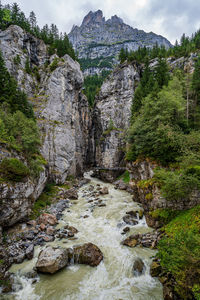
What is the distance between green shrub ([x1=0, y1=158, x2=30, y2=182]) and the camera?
1276 cm

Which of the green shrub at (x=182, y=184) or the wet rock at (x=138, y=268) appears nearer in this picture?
the wet rock at (x=138, y=268)

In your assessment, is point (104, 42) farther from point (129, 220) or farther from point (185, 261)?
point (185, 261)

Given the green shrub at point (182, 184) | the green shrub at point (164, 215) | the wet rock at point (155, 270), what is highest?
the green shrub at point (182, 184)

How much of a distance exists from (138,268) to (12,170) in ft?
43.7

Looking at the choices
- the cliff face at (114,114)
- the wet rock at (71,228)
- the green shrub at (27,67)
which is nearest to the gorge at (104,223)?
the wet rock at (71,228)

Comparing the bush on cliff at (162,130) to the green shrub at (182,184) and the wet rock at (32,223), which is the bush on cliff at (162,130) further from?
the wet rock at (32,223)

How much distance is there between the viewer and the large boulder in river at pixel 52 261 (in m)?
9.27

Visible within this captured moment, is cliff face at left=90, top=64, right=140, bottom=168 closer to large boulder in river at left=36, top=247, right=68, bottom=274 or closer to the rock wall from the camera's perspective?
the rock wall

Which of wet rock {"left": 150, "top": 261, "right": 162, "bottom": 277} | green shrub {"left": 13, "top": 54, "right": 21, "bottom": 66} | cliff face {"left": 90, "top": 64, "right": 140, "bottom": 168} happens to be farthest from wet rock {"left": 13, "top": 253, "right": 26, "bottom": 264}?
green shrub {"left": 13, "top": 54, "right": 21, "bottom": 66}

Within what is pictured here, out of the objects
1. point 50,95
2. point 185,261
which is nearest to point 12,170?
point 185,261

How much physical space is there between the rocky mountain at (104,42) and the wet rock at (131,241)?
14064 cm

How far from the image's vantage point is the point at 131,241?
1201 centimetres

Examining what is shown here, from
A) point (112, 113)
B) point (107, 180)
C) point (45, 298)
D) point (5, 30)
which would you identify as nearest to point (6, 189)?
point (45, 298)

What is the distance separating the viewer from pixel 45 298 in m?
7.86
